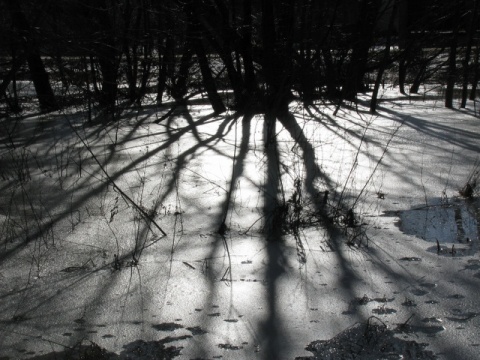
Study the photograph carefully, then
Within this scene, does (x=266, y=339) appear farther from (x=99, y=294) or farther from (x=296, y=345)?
(x=99, y=294)

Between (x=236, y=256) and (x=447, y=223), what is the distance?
3.83ft

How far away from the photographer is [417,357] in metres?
2.01

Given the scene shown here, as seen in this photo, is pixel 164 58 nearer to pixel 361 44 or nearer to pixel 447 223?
pixel 361 44

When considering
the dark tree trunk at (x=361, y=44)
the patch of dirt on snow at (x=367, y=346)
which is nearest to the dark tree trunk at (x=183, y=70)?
the dark tree trunk at (x=361, y=44)

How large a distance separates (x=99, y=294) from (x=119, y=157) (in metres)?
2.73

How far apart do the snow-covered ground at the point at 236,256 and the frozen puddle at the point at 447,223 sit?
0.01 meters

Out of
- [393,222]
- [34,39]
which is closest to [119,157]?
[34,39]

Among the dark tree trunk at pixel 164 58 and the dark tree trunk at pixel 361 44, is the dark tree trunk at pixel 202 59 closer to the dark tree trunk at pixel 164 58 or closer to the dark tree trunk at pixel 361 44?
the dark tree trunk at pixel 164 58

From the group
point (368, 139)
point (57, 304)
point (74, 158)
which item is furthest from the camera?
point (368, 139)

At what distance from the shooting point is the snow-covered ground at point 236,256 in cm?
214

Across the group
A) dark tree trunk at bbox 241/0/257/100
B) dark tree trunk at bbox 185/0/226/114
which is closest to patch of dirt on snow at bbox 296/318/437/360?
dark tree trunk at bbox 185/0/226/114

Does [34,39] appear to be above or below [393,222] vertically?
above

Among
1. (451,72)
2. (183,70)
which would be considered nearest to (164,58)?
(183,70)

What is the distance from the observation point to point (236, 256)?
292 centimetres
